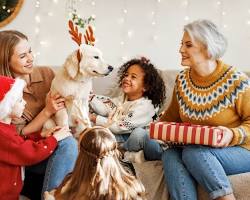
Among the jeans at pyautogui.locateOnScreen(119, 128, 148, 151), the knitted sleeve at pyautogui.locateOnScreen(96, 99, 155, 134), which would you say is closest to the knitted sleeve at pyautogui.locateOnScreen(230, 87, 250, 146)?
the jeans at pyautogui.locateOnScreen(119, 128, 148, 151)

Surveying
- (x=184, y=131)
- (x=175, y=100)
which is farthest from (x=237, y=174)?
(x=175, y=100)

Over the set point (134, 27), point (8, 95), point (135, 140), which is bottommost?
point (135, 140)

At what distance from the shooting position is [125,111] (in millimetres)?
2508

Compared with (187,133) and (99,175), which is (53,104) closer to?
(187,133)

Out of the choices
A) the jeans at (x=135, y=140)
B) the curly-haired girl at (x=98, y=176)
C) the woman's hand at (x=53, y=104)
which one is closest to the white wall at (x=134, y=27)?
the jeans at (x=135, y=140)

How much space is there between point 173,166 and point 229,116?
34 centimetres

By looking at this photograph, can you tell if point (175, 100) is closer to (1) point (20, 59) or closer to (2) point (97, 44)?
(1) point (20, 59)

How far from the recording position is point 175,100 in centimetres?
218

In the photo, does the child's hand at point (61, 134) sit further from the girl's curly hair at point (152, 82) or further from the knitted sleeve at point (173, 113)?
the girl's curly hair at point (152, 82)

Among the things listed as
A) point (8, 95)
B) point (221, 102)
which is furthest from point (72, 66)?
point (221, 102)

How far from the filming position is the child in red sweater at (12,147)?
174 centimetres

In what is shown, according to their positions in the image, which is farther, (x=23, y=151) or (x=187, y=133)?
(x=187, y=133)

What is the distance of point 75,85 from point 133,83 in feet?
1.68

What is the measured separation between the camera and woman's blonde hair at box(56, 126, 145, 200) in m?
1.10
